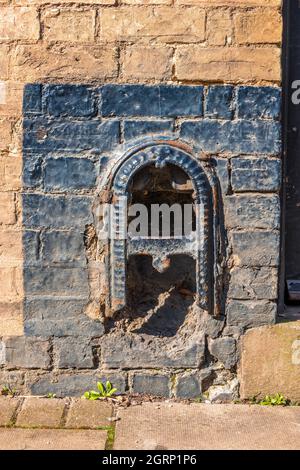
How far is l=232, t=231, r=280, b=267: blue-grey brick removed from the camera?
3.44 m

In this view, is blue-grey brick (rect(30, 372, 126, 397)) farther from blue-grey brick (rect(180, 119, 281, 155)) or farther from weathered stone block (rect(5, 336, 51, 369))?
blue-grey brick (rect(180, 119, 281, 155))

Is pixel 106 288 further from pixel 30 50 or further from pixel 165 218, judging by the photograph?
pixel 30 50

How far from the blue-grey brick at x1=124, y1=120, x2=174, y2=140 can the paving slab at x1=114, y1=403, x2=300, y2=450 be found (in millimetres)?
1452

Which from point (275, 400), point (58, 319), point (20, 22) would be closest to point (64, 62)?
point (20, 22)

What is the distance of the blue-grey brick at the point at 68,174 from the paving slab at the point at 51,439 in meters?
1.24

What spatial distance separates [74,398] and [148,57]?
1.88 meters

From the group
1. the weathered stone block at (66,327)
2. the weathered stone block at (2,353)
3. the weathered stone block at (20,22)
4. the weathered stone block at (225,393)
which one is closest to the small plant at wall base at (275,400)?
the weathered stone block at (225,393)

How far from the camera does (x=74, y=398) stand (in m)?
3.54

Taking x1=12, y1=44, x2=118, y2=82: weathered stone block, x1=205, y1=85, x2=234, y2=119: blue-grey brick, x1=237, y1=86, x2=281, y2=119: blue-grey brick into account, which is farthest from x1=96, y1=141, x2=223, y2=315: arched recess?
x1=12, y1=44, x2=118, y2=82: weathered stone block

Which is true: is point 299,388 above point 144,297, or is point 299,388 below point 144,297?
below

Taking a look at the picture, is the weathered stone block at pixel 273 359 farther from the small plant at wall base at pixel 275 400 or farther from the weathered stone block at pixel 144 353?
the weathered stone block at pixel 144 353

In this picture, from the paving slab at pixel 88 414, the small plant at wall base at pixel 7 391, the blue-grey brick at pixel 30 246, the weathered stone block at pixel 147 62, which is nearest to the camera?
the paving slab at pixel 88 414

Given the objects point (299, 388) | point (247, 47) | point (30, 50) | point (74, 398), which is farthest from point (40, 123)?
point (299, 388)

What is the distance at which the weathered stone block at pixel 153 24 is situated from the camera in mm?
3328
